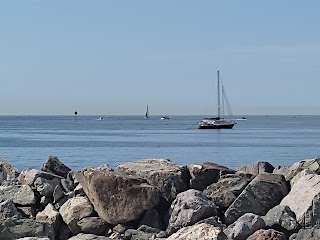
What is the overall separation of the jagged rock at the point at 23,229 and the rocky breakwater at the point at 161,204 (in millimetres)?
17

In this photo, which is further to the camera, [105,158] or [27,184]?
[105,158]

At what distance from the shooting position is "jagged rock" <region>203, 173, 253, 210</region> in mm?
13477

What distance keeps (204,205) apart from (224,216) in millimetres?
603

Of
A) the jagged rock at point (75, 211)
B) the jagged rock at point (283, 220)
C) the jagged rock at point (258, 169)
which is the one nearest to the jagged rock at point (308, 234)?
the jagged rock at point (283, 220)

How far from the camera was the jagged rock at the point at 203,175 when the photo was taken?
14.6m

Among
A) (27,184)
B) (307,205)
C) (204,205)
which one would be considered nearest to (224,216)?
(204,205)

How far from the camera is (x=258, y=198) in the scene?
43.2 ft

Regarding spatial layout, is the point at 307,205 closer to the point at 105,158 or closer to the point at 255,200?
the point at 255,200

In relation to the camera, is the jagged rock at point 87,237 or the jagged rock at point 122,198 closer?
the jagged rock at point 87,237

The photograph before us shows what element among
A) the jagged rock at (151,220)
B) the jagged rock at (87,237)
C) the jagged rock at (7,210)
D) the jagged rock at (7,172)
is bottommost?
the jagged rock at (87,237)

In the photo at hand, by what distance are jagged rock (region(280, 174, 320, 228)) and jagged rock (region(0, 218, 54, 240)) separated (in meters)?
4.36

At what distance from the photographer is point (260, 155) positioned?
47562 millimetres

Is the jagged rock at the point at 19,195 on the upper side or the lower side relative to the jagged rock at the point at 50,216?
upper

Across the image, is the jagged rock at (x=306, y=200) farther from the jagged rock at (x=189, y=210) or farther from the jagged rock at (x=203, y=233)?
the jagged rock at (x=203, y=233)
